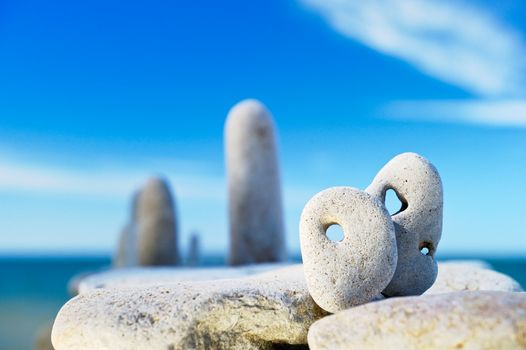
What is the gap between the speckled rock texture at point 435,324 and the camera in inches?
126

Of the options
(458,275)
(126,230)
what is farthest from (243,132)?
(458,275)

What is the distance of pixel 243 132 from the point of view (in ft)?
34.6

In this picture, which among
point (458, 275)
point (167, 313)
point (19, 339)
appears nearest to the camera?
point (167, 313)

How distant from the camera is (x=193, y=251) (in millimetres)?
14008

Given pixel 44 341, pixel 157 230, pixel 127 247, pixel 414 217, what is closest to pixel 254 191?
pixel 157 230

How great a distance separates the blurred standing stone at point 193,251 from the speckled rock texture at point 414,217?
381 inches

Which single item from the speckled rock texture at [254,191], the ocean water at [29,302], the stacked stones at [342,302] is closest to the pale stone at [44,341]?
the ocean water at [29,302]

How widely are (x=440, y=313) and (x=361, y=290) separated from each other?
0.75 metres

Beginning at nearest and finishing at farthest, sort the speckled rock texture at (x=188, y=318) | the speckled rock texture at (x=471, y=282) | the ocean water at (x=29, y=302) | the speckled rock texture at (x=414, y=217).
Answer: the speckled rock texture at (x=188, y=318), the speckled rock texture at (x=414, y=217), the speckled rock texture at (x=471, y=282), the ocean water at (x=29, y=302)

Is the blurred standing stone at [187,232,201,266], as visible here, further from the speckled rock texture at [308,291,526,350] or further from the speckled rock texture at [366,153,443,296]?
the speckled rock texture at [308,291,526,350]

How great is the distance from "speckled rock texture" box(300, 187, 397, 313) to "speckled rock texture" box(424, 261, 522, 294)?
5.37ft

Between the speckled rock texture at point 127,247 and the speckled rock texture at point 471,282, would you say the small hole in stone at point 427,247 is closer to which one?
the speckled rock texture at point 471,282

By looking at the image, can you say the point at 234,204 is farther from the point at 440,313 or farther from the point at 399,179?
the point at 440,313

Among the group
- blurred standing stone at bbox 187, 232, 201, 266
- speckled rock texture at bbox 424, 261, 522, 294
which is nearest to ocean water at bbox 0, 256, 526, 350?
blurred standing stone at bbox 187, 232, 201, 266
